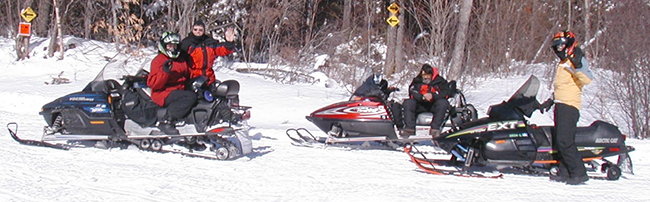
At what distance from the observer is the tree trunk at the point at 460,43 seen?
523 inches

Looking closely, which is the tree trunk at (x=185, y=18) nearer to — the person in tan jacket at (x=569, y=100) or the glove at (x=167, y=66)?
the glove at (x=167, y=66)

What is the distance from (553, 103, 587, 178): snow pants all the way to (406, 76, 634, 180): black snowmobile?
176mm

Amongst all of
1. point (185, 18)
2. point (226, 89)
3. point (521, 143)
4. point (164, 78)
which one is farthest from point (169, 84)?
point (185, 18)

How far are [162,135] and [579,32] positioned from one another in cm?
1291

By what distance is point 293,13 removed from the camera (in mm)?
18797

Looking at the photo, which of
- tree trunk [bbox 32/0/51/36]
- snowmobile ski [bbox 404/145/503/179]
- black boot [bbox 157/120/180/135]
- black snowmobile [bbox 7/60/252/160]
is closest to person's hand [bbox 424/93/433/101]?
snowmobile ski [bbox 404/145/503/179]

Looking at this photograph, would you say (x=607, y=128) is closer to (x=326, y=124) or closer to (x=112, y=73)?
(x=326, y=124)

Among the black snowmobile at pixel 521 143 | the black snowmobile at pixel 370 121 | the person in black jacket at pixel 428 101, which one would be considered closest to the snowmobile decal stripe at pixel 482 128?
the black snowmobile at pixel 521 143

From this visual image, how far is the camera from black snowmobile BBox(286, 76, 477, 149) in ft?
25.0

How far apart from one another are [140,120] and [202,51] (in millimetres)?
1131

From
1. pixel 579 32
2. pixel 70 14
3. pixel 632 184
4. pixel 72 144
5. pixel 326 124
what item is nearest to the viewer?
pixel 632 184

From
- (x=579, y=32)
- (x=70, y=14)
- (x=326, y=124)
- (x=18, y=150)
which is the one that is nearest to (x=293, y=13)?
(x=70, y=14)

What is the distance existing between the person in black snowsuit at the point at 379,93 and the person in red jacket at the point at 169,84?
6.77ft

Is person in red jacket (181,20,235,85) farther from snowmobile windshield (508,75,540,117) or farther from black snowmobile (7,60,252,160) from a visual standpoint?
snowmobile windshield (508,75,540,117)
